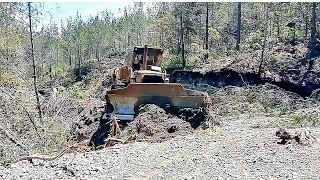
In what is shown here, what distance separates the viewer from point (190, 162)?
626cm

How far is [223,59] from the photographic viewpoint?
2675 cm

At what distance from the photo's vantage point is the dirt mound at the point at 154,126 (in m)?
8.90

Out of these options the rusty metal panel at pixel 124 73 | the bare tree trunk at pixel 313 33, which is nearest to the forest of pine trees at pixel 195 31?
the bare tree trunk at pixel 313 33

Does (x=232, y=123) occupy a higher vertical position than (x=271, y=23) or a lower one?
lower

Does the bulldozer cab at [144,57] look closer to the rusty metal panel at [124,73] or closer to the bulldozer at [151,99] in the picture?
the rusty metal panel at [124,73]

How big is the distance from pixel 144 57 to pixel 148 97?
2966 mm

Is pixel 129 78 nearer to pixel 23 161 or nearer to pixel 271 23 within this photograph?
pixel 23 161

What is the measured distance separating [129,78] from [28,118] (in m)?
3.95

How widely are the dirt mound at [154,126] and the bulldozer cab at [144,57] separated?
3392 millimetres

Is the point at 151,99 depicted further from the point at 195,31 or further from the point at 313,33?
the point at 195,31

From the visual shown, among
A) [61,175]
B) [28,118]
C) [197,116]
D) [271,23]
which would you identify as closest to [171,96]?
[197,116]

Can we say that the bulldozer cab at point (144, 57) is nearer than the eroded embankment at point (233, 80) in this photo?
Yes

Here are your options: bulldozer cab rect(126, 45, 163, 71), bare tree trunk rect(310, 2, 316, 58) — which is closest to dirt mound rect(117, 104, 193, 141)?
bulldozer cab rect(126, 45, 163, 71)

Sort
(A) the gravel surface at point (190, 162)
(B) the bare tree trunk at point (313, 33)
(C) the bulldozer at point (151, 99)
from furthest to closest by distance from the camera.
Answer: (B) the bare tree trunk at point (313, 33)
(C) the bulldozer at point (151, 99)
(A) the gravel surface at point (190, 162)
